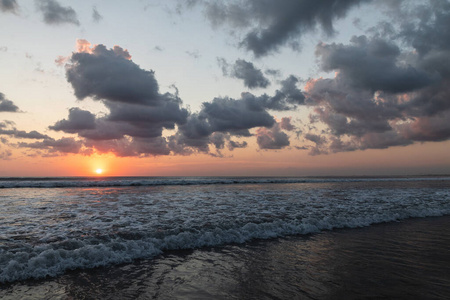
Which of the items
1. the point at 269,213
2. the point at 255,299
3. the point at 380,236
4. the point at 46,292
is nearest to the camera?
the point at 255,299

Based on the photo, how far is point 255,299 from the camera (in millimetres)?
5910

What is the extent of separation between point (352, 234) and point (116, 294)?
10926mm

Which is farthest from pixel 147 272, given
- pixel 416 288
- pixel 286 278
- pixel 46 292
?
pixel 416 288

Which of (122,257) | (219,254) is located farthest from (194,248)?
(122,257)

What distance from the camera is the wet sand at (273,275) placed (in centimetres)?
621

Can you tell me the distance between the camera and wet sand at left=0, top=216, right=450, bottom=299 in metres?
6.21

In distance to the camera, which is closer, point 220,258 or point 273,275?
point 273,275

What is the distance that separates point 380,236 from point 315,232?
2879 millimetres

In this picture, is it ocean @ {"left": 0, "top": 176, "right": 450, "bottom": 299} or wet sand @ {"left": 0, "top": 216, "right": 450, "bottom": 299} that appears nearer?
wet sand @ {"left": 0, "top": 216, "right": 450, "bottom": 299}

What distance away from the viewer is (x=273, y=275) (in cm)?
734

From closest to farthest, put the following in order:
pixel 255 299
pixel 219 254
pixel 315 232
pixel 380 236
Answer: pixel 255 299 → pixel 219 254 → pixel 380 236 → pixel 315 232

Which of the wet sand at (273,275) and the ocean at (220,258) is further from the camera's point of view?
the ocean at (220,258)

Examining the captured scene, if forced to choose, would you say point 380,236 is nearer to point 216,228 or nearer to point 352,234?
point 352,234

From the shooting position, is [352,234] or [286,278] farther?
[352,234]
